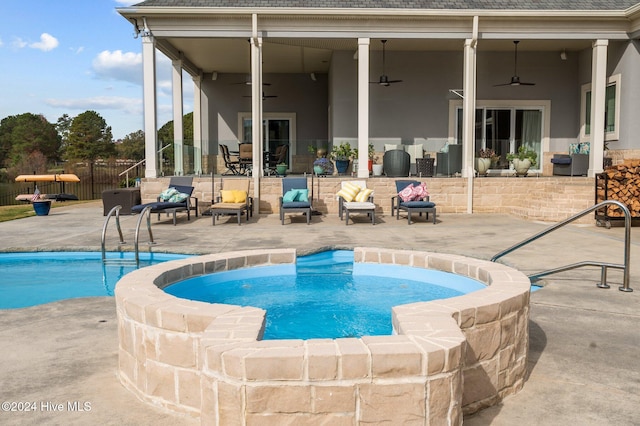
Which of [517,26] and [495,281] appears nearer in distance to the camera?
[495,281]

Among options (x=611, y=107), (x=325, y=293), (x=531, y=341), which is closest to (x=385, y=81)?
(x=611, y=107)

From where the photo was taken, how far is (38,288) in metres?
6.29

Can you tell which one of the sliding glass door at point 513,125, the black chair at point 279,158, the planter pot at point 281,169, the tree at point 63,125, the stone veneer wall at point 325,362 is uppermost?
the tree at point 63,125

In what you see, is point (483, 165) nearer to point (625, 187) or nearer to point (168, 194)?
point (625, 187)

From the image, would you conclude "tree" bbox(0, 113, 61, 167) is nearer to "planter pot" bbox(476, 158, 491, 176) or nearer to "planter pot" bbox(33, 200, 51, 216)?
"planter pot" bbox(33, 200, 51, 216)

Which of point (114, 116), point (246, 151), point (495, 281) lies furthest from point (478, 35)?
point (114, 116)

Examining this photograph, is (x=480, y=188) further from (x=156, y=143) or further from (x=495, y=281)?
(x=495, y=281)

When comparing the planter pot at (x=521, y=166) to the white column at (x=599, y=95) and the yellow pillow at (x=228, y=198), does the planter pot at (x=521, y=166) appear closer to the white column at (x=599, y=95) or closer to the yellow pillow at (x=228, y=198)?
the white column at (x=599, y=95)

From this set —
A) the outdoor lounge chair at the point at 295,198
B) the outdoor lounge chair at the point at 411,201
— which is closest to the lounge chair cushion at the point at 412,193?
the outdoor lounge chair at the point at 411,201

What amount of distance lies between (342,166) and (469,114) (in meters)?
3.38

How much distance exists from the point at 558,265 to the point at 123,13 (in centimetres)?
1065

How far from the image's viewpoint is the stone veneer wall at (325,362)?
2.24 metres

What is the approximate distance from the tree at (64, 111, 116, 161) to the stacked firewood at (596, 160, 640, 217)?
5753 centimetres

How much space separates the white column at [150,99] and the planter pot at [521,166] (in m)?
9.13
